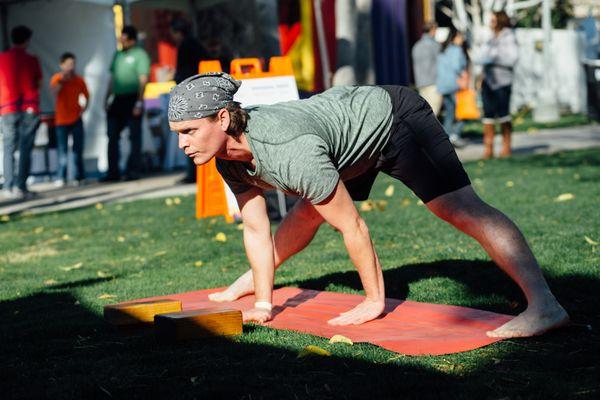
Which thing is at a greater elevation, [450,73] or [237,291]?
[450,73]

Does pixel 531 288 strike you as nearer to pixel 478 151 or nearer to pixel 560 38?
pixel 478 151

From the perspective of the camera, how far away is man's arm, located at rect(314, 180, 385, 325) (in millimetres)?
4852

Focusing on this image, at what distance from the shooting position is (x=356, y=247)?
495 centimetres

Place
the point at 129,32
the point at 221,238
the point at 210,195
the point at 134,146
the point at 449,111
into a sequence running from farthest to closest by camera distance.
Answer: the point at 449,111
the point at 134,146
the point at 129,32
the point at 210,195
the point at 221,238

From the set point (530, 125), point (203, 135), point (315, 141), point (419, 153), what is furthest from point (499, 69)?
point (530, 125)

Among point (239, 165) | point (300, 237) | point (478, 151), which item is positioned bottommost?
point (478, 151)

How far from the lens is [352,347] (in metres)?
4.55

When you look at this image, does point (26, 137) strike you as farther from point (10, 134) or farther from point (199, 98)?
point (199, 98)

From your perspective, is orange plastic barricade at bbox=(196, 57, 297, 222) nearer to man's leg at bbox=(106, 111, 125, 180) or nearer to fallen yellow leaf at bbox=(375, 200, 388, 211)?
fallen yellow leaf at bbox=(375, 200, 388, 211)

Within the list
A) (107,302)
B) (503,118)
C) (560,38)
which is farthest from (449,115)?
(560,38)

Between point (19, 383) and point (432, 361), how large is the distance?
167 centimetres

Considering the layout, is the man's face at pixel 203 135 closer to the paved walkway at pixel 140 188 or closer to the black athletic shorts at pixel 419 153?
the black athletic shorts at pixel 419 153

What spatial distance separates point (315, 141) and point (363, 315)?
98 cm

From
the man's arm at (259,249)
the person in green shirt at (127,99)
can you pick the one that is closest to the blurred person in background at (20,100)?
the person in green shirt at (127,99)
